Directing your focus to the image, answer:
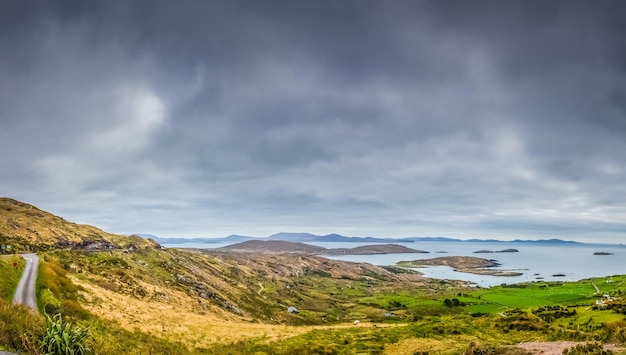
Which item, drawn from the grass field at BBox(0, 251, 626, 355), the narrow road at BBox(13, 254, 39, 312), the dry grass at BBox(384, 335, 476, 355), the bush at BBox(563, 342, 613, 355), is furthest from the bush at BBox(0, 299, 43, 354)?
the bush at BBox(563, 342, 613, 355)

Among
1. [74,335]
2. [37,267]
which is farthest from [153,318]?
[74,335]

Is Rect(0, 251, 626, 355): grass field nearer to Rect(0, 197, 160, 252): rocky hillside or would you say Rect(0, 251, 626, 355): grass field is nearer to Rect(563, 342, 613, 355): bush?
Rect(563, 342, 613, 355): bush

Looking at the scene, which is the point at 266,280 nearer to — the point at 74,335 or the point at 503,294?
the point at 503,294

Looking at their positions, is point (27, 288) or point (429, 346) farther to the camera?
point (27, 288)

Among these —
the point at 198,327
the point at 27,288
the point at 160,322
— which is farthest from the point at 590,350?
the point at 27,288

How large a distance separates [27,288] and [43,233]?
260 feet

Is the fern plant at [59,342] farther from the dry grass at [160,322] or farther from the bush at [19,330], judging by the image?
the dry grass at [160,322]

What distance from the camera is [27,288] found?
127 ft

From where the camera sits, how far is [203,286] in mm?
96875

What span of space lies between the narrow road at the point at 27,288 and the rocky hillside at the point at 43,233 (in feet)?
139

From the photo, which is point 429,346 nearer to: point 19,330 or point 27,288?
point 19,330

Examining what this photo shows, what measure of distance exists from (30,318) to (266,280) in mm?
163046

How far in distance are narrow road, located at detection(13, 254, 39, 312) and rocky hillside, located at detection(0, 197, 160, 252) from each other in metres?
42.2

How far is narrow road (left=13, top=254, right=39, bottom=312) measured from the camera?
3350 cm
